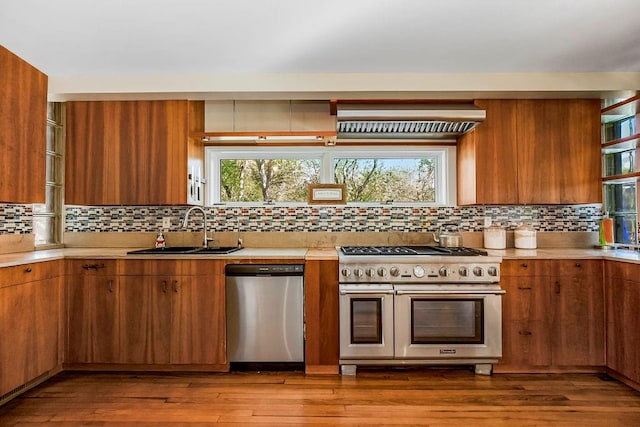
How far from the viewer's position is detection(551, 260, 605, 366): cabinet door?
272 centimetres

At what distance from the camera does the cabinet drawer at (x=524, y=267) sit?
2756 mm

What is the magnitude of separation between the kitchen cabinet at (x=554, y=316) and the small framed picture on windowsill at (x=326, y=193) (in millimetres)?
1488

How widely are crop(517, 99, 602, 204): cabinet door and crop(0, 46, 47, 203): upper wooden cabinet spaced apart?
351 cm

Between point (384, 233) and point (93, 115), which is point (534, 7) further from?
point (93, 115)

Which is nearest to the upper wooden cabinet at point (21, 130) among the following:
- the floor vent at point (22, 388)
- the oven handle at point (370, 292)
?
the floor vent at point (22, 388)

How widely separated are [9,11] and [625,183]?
4.53 m

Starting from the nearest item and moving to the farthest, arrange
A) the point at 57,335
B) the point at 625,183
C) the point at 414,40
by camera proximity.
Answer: the point at 414,40 → the point at 57,335 → the point at 625,183

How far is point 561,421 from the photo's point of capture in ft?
7.04

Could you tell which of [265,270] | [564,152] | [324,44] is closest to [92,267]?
Answer: [265,270]

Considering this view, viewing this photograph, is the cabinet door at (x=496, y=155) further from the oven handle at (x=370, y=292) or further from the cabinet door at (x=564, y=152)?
Answer: the oven handle at (x=370, y=292)

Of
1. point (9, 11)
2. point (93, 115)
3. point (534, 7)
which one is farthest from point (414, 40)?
point (93, 115)

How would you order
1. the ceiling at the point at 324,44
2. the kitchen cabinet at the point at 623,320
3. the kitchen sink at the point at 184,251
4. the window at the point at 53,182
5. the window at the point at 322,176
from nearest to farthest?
the ceiling at the point at 324,44, the kitchen cabinet at the point at 623,320, the kitchen sink at the point at 184,251, the window at the point at 53,182, the window at the point at 322,176

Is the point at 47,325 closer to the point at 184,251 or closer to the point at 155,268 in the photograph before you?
the point at 155,268

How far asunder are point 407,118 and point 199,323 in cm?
218
